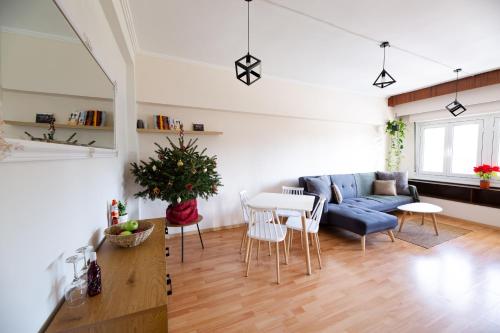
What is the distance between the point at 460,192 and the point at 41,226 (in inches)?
255

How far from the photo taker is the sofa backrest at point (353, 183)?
446cm

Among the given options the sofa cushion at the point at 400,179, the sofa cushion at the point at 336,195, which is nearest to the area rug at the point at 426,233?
the sofa cushion at the point at 400,179

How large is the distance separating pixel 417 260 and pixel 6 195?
3798mm

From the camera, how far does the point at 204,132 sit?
342 cm

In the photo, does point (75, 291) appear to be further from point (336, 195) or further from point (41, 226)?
point (336, 195)

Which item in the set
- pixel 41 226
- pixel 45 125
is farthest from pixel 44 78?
pixel 41 226

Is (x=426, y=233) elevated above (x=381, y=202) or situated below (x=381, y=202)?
below

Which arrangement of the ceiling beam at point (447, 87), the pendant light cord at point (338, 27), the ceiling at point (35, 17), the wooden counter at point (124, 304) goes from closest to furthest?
1. the ceiling at point (35, 17)
2. the wooden counter at point (124, 304)
3. the pendant light cord at point (338, 27)
4. the ceiling beam at point (447, 87)

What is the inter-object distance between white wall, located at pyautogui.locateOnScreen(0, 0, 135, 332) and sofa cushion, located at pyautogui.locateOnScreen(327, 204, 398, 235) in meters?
3.13

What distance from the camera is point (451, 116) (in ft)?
15.4

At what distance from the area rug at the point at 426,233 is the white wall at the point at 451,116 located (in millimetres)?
637

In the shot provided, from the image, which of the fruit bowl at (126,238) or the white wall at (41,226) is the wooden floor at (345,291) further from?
the white wall at (41,226)

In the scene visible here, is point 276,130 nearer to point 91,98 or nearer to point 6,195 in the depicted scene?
point 91,98

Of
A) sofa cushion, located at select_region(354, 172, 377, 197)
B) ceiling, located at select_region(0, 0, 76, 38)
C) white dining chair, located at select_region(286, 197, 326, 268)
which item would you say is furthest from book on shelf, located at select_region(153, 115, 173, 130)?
sofa cushion, located at select_region(354, 172, 377, 197)
